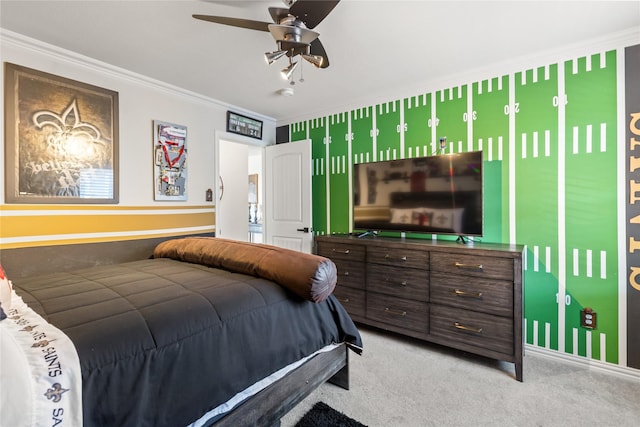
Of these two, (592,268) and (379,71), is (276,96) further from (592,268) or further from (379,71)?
(592,268)

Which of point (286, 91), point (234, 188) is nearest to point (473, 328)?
point (286, 91)

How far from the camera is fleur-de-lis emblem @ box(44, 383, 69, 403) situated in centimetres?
81

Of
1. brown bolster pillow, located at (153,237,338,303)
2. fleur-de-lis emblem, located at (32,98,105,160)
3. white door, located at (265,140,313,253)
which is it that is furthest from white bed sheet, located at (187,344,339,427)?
fleur-de-lis emblem, located at (32,98,105,160)

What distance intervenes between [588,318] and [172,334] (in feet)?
9.33

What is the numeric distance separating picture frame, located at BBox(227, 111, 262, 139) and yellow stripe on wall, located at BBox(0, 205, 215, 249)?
3.49 ft

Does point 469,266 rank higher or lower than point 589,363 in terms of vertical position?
higher

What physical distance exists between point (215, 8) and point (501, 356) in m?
3.01

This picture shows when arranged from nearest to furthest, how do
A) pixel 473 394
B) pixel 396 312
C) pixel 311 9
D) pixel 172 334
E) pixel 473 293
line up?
pixel 172 334, pixel 311 9, pixel 473 394, pixel 473 293, pixel 396 312

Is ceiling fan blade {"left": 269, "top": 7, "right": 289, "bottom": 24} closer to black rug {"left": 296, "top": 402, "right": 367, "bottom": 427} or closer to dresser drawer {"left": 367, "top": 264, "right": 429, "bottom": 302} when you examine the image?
dresser drawer {"left": 367, "top": 264, "right": 429, "bottom": 302}

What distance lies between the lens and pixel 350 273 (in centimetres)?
293

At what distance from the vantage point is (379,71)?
9.10 ft

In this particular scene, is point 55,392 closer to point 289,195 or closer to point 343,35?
point 343,35

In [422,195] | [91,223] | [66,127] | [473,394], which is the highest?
[66,127]

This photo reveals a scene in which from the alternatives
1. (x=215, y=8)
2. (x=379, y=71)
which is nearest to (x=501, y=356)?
(x=379, y=71)
